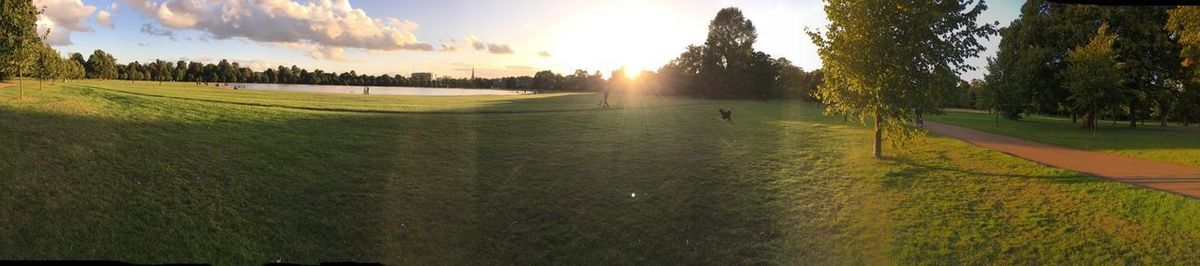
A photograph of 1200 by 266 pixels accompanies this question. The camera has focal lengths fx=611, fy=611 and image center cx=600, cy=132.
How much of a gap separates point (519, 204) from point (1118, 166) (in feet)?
55.2

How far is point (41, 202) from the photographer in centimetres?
A: 970

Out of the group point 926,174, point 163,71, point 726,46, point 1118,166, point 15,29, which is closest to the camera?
point 926,174

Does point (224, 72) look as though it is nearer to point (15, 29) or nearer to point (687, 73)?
point (687, 73)

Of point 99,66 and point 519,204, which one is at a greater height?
point 99,66

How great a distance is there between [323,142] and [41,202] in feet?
23.9

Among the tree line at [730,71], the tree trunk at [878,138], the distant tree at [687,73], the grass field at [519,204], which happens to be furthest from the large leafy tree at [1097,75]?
the distant tree at [687,73]

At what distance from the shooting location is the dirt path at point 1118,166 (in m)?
14.1

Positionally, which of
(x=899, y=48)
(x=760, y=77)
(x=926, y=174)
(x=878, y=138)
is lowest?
(x=926, y=174)

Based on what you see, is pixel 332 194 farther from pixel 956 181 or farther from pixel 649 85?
pixel 649 85

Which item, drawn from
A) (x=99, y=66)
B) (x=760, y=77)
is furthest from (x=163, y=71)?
(x=760, y=77)

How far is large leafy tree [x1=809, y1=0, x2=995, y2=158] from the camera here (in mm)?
15945

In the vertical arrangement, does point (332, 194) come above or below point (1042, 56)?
below

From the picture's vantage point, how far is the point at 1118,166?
17.0 meters

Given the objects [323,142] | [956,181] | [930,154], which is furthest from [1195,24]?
[323,142]
